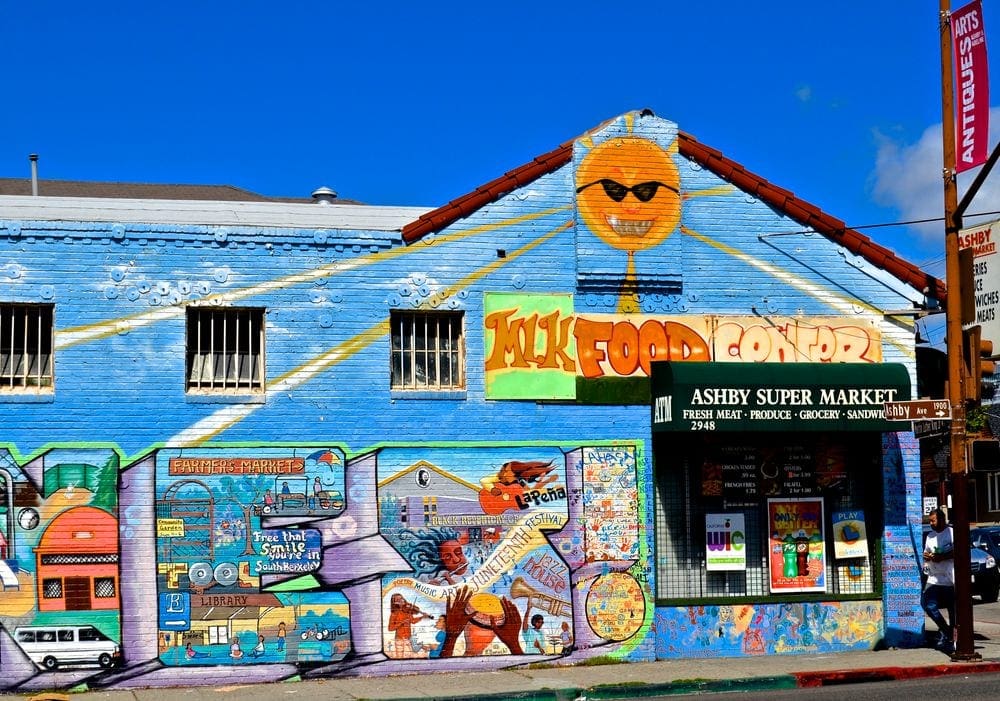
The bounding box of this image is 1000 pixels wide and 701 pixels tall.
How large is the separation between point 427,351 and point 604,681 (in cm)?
447

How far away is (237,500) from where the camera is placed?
14.7m

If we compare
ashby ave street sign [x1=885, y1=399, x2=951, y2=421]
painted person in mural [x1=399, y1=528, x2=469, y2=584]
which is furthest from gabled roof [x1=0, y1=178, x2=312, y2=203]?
ashby ave street sign [x1=885, y1=399, x2=951, y2=421]

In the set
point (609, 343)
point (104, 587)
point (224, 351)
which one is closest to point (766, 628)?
point (609, 343)

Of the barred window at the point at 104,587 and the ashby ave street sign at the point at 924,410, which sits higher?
the ashby ave street sign at the point at 924,410

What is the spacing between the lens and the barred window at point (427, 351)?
15586mm

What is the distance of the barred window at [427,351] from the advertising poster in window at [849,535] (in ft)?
17.5

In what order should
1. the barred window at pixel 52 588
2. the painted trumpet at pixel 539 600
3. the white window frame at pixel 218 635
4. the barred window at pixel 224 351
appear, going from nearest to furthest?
the barred window at pixel 52 588 < the white window frame at pixel 218 635 < the barred window at pixel 224 351 < the painted trumpet at pixel 539 600

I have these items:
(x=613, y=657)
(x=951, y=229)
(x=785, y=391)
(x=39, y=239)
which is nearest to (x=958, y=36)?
(x=951, y=229)

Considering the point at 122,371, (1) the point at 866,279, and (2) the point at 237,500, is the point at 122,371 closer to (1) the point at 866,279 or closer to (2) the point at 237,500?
(2) the point at 237,500

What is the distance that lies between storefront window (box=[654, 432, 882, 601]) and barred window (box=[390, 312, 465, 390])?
9.30 ft

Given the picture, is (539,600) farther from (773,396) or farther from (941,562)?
(941,562)

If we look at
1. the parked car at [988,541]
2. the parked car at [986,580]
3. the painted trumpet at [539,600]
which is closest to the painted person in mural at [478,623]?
the painted trumpet at [539,600]

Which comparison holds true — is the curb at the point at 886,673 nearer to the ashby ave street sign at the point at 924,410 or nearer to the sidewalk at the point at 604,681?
the sidewalk at the point at 604,681

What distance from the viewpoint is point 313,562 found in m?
14.8
